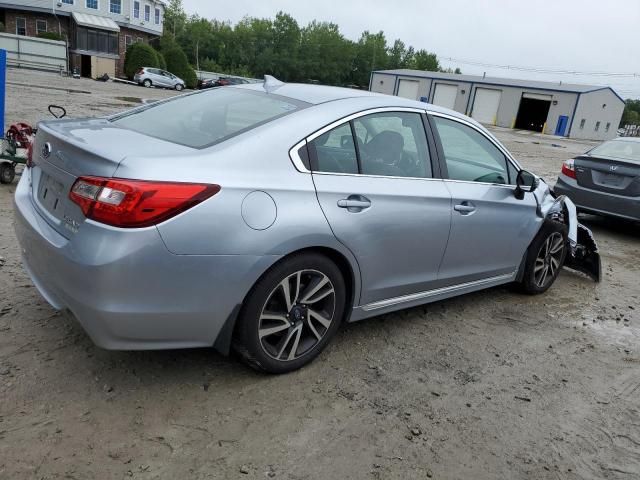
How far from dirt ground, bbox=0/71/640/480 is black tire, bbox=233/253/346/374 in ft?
0.54

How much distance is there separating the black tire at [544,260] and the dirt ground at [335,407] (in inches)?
32.6

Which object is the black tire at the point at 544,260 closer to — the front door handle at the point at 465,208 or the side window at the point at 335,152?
the front door handle at the point at 465,208

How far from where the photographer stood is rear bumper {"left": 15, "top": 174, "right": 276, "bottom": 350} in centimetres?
248

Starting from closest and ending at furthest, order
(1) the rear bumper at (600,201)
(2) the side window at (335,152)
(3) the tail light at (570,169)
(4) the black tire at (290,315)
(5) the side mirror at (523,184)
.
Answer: (4) the black tire at (290,315) < (2) the side window at (335,152) < (5) the side mirror at (523,184) < (1) the rear bumper at (600,201) < (3) the tail light at (570,169)

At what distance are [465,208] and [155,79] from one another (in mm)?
38253

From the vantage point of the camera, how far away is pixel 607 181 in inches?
310

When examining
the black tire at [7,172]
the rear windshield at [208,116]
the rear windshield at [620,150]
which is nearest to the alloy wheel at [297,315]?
the rear windshield at [208,116]

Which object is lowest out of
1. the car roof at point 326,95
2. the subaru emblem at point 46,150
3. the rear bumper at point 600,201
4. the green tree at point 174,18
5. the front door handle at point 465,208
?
the rear bumper at point 600,201

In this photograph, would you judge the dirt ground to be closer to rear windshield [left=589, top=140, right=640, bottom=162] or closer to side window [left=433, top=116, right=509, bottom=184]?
side window [left=433, top=116, right=509, bottom=184]

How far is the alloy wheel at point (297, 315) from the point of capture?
9.86 feet

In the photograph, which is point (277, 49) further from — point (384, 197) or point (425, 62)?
point (384, 197)

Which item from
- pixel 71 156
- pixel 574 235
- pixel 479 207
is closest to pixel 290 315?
pixel 71 156

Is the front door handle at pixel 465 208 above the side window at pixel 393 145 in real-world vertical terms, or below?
below

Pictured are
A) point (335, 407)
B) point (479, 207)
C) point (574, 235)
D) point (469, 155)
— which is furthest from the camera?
point (574, 235)
